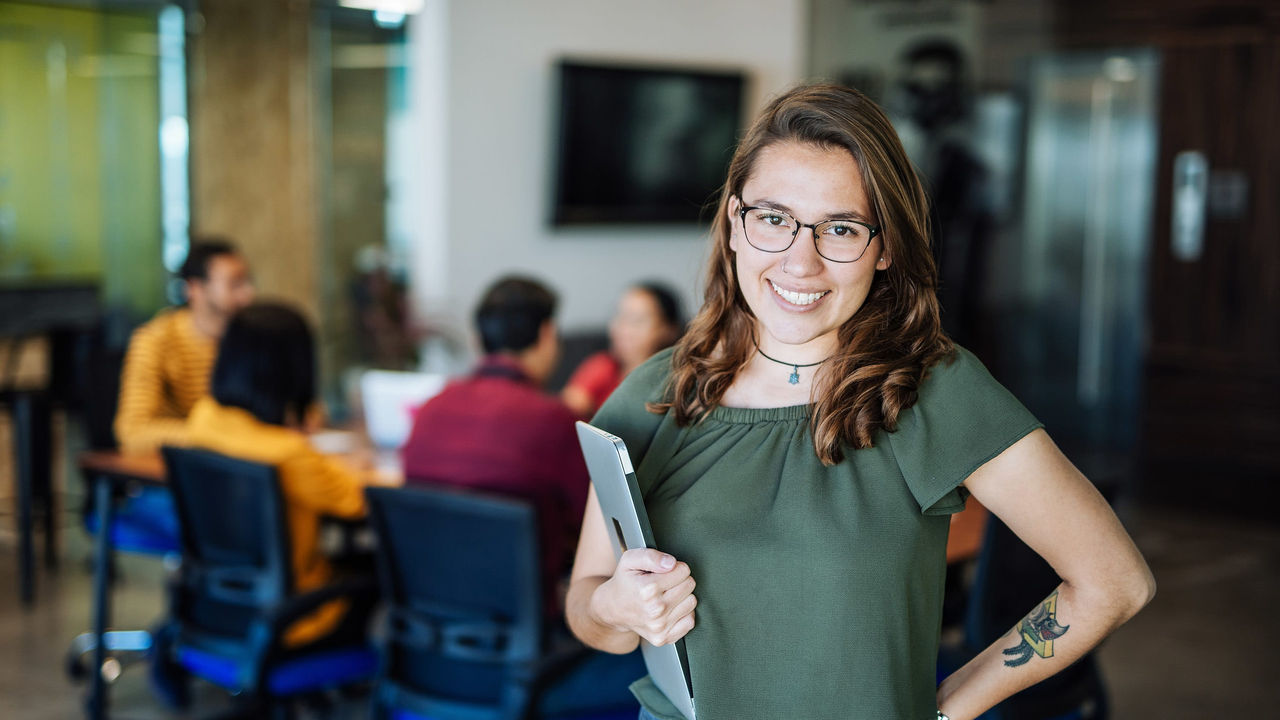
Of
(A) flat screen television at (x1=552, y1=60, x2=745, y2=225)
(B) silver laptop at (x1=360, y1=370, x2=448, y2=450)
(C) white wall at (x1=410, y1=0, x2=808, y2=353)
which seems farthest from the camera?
(A) flat screen television at (x1=552, y1=60, x2=745, y2=225)

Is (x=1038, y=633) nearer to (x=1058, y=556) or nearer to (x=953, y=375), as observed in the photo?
(x=1058, y=556)

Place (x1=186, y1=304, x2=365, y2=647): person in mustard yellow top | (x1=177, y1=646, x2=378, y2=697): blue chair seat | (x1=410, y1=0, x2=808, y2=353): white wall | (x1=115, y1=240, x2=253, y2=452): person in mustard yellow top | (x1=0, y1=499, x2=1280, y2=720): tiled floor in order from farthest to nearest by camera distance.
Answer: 1. (x1=410, y1=0, x2=808, y2=353): white wall
2. (x1=115, y1=240, x2=253, y2=452): person in mustard yellow top
3. (x1=0, y1=499, x2=1280, y2=720): tiled floor
4. (x1=186, y1=304, x2=365, y2=647): person in mustard yellow top
5. (x1=177, y1=646, x2=378, y2=697): blue chair seat

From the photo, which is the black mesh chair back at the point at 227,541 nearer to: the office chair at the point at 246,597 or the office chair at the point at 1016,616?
the office chair at the point at 246,597

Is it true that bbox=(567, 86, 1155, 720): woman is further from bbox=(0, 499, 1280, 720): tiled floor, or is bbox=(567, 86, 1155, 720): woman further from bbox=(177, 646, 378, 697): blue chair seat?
bbox=(0, 499, 1280, 720): tiled floor

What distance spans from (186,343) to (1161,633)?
3597mm

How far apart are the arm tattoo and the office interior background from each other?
415 centimetres

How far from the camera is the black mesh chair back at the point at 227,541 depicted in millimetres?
2699

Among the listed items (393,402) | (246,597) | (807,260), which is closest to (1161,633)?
(393,402)

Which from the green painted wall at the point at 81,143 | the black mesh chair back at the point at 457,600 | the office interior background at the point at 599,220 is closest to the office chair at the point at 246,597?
the black mesh chair back at the point at 457,600

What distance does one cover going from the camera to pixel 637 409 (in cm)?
141

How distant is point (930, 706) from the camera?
4.29ft

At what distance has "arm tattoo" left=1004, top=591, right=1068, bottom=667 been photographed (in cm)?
130

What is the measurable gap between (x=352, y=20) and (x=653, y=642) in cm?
509

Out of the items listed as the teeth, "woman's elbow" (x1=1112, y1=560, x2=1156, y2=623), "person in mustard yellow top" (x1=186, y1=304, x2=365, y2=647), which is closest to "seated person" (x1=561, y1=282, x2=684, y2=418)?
"person in mustard yellow top" (x1=186, y1=304, x2=365, y2=647)
